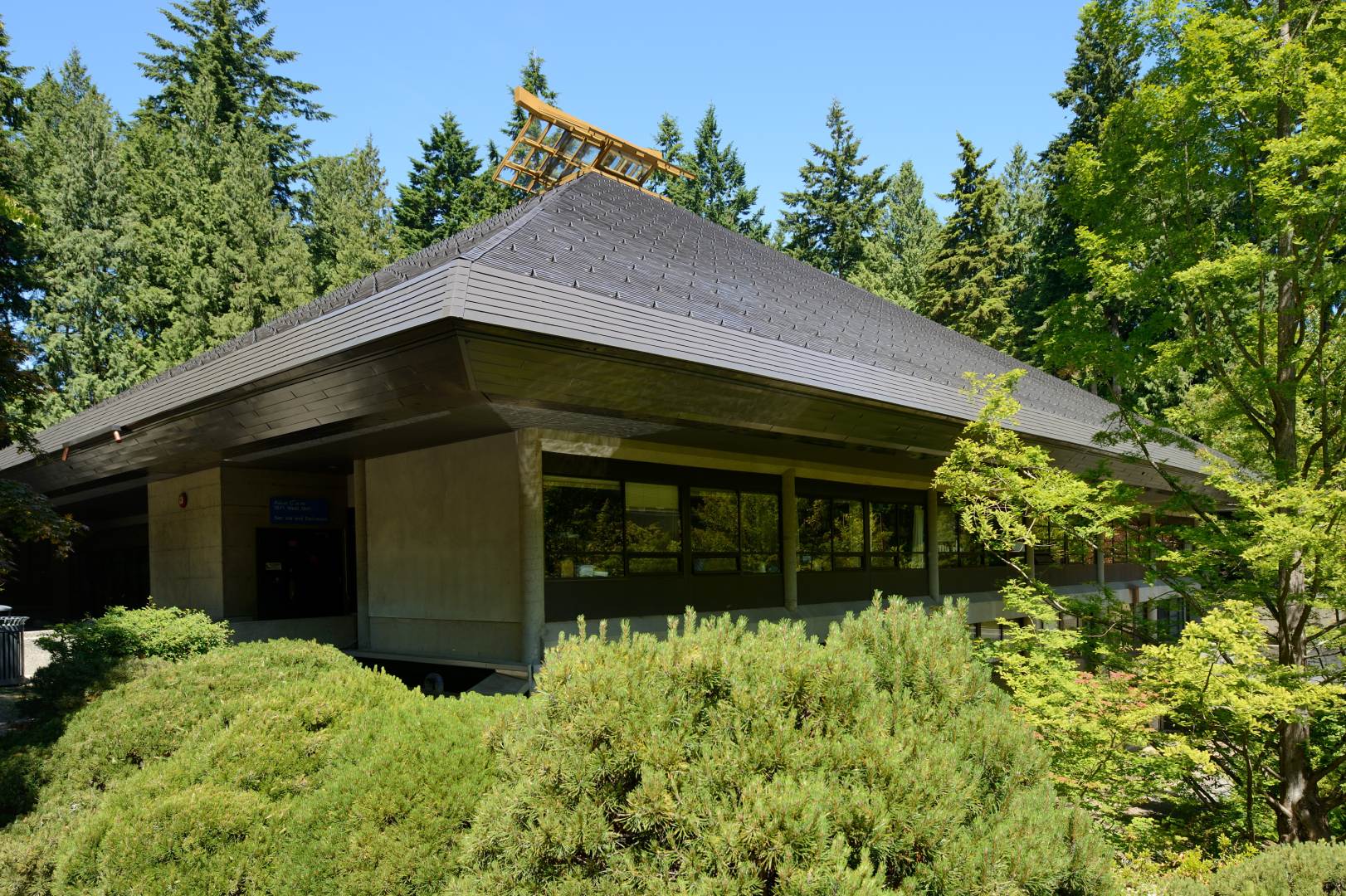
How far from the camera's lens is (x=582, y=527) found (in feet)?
44.7

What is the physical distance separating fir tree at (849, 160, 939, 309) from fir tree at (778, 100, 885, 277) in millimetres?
1627

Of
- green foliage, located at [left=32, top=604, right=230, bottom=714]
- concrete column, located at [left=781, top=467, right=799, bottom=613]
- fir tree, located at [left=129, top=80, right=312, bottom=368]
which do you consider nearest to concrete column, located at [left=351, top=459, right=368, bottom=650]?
green foliage, located at [left=32, top=604, right=230, bottom=714]

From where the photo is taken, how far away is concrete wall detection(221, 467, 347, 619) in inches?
687

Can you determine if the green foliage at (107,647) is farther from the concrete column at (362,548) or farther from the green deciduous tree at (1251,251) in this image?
the green deciduous tree at (1251,251)

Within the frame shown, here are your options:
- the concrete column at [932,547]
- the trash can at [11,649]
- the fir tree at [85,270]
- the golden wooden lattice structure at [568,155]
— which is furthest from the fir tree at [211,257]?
the concrete column at [932,547]

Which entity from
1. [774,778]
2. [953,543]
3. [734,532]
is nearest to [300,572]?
[734,532]

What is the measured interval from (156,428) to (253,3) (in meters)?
42.5

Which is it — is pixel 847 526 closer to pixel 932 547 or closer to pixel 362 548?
pixel 932 547

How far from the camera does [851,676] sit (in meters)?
4.11

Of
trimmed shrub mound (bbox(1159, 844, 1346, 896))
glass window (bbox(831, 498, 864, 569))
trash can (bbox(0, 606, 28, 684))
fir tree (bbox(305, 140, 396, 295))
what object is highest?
fir tree (bbox(305, 140, 396, 295))

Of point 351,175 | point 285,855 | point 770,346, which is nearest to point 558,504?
point 770,346

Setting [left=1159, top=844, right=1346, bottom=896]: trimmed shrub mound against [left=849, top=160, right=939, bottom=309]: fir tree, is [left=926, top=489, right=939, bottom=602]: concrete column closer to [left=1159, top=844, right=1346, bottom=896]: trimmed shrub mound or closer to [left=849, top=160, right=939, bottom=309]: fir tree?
[left=1159, top=844, right=1346, bottom=896]: trimmed shrub mound

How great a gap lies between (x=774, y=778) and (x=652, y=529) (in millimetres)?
11159

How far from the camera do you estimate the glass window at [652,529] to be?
569 inches
